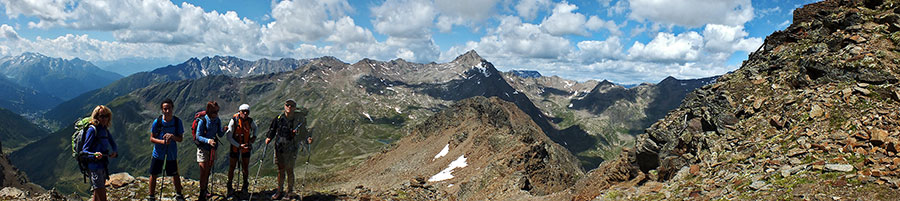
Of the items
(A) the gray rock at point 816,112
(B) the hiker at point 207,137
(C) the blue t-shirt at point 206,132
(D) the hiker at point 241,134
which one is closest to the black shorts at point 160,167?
(B) the hiker at point 207,137

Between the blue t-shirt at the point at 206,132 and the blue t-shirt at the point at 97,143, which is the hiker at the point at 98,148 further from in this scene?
the blue t-shirt at the point at 206,132

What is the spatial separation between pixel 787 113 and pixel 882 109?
3.00 meters

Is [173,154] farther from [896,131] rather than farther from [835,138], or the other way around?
[896,131]

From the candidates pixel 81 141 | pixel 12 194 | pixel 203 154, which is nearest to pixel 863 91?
pixel 203 154

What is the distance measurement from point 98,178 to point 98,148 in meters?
1.05

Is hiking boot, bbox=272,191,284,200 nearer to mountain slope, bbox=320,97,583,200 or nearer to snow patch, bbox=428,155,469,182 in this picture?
mountain slope, bbox=320,97,583,200

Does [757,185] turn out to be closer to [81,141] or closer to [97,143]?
[97,143]

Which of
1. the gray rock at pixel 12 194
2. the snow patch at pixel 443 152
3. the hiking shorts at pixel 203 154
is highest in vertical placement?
the hiking shorts at pixel 203 154

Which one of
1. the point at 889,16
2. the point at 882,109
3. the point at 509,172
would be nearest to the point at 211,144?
the point at 882,109

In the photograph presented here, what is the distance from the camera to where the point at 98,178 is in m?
13.3

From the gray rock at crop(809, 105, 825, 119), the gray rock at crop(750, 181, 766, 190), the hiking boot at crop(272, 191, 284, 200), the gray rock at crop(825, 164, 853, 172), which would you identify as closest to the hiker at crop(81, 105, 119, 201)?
the hiking boot at crop(272, 191, 284, 200)

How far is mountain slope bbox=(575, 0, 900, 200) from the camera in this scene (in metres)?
12.6

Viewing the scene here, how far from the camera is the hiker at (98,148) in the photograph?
1273 centimetres

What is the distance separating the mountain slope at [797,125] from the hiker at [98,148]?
19.3m
